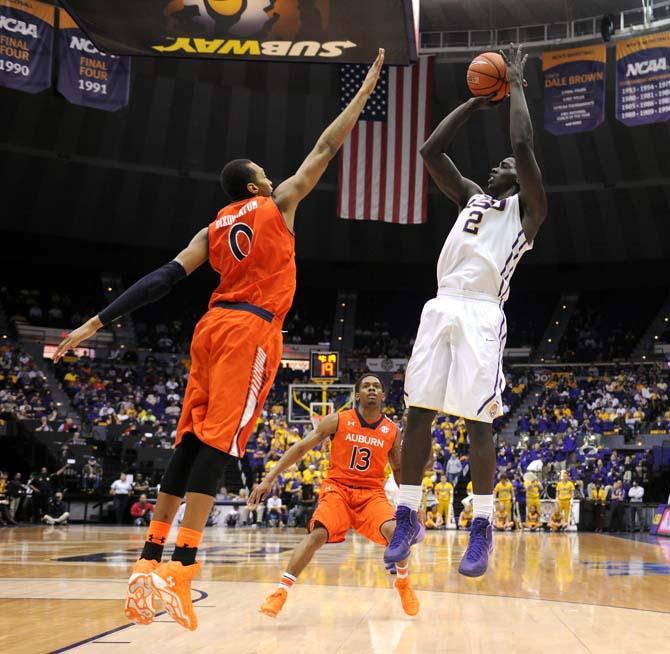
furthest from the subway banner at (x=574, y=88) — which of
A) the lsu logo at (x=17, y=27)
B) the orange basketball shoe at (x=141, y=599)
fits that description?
the orange basketball shoe at (x=141, y=599)

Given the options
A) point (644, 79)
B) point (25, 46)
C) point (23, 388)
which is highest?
point (644, 79)

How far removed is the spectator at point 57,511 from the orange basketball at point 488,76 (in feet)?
60.0

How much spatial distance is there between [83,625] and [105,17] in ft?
18.5

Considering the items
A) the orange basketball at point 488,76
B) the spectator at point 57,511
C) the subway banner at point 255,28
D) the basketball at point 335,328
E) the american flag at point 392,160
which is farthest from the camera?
the american flag at point 392,160

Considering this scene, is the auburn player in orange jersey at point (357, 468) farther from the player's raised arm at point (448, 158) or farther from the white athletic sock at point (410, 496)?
the player's raised arm at point (448, 158)

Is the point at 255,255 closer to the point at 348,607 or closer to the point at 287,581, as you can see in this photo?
the point at 287,581

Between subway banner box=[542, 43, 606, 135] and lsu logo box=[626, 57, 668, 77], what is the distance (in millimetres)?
822

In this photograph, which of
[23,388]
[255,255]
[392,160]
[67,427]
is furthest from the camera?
[23,388]

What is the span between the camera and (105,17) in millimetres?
8258

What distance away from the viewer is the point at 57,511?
834 inches

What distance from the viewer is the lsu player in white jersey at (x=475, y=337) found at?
15.2 ft

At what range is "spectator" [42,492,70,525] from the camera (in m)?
20.8

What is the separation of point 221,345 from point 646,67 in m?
20.5

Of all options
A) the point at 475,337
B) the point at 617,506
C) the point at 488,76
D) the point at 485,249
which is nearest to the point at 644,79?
the point at 617,506
